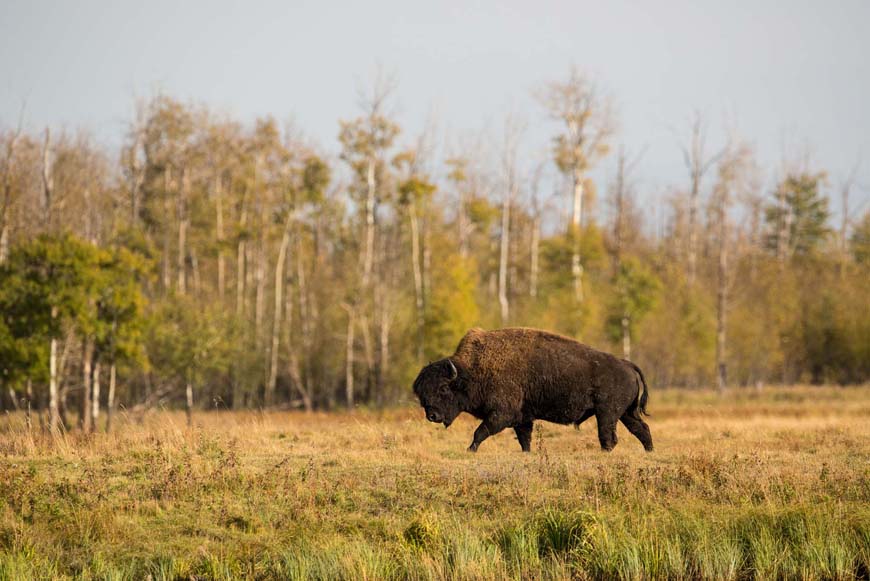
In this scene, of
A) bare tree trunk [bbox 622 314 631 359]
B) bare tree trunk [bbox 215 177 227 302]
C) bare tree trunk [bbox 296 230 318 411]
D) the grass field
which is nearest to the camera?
the grass field

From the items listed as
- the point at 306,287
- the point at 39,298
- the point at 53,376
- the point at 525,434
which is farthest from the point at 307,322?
the point at 525,434

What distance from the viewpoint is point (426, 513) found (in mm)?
12750

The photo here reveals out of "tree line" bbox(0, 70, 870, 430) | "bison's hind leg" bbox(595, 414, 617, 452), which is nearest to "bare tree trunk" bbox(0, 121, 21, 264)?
"tree line" bbox(0, 70, 870, 430)

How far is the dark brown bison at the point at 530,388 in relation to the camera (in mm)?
16625

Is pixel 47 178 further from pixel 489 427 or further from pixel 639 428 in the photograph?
pixel 639 428

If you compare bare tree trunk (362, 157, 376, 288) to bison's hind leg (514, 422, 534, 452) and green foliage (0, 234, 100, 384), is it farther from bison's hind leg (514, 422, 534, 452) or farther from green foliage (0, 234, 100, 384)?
bison's hind leg (514, 422, 534, 452)

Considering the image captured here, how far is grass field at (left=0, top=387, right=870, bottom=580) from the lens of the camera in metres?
12.1

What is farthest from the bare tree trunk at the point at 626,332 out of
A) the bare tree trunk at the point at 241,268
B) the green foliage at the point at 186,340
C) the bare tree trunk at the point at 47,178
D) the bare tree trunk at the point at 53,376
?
the bare tree trunk at the point at 47,178

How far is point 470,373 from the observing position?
55.3ft

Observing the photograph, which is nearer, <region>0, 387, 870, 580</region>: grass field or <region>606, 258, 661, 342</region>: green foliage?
<region>0, 387, 870, 580</region>: grass field

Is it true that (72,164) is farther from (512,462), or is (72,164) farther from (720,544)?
(720,544)

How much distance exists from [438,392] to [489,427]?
1.14m

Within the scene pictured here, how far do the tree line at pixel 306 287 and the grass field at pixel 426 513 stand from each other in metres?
25.0

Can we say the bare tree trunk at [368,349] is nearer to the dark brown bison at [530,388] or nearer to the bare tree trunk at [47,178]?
the bare tree trunk at [47,178]
